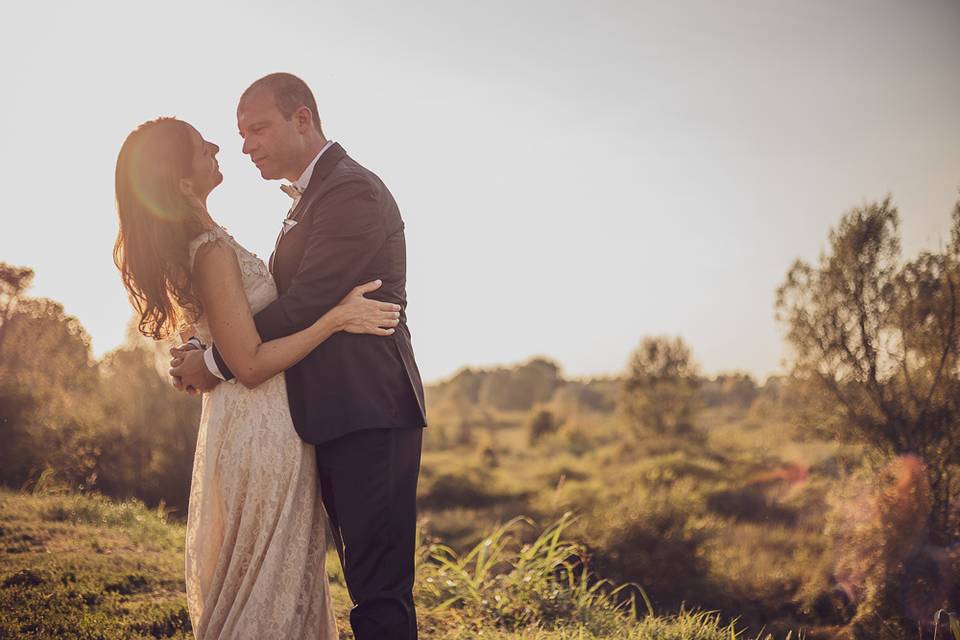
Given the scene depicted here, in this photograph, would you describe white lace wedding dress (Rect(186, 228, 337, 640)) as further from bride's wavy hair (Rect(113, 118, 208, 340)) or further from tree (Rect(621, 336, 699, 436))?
tree (Rect(621, 336, 699, 436))

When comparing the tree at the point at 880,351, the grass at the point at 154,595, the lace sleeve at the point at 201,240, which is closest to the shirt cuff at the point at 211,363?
the lace sleeve at the point at 201,240

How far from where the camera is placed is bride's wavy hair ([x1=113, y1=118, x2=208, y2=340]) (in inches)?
108

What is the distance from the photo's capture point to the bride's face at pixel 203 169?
2.87 metres

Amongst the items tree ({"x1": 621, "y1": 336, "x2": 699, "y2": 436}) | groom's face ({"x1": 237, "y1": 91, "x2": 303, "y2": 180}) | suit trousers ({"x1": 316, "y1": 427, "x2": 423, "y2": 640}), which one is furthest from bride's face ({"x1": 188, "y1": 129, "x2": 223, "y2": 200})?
tree ({"x1": 621, "y1": 336, "x2": 699, "y2": 436})

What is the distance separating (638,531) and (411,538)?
35.1 ft

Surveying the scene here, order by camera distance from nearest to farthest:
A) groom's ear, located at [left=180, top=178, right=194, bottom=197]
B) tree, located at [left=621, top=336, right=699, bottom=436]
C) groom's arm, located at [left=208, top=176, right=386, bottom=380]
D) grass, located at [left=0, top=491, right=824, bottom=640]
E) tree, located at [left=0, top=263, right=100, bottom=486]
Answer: groom's arm, located at [left=208, top=176, right=386, bottom=380]
groom's ear, located at [left=180, top=178, right=194, bottom=197]
grass, located at [left=0, top=491, right=824, bottom=640]
tree, located at [left=0, top=263, right=100, bottom=486]
tree, located at [left=621, top=336, right=699, bottom=436]

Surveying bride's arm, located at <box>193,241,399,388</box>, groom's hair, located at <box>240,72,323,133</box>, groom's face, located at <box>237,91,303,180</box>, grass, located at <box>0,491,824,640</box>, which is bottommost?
grass, located at <box>0,491,824,640</box>

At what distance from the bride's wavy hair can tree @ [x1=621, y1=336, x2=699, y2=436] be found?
28915 mm

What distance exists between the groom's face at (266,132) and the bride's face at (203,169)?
142 millimetres

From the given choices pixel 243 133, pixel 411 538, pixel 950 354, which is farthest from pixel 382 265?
pixel 950 354

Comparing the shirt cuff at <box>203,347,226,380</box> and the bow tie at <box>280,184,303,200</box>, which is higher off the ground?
the bow tie at <box>280,184,303,200</box>

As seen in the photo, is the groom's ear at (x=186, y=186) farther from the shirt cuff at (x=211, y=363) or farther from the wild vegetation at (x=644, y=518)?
the wild vegetation at (x=644, y=518)

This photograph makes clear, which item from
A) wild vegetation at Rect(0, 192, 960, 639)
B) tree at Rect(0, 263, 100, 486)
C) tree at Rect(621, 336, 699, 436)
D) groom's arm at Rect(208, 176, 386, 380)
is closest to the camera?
groom's arm at Rect(208, 176, 386, 380)

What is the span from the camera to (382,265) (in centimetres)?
279
